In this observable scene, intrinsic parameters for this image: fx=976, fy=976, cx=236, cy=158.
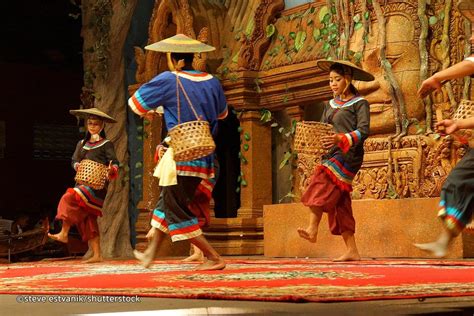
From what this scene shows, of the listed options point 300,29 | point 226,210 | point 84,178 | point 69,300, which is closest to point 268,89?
point 300,29

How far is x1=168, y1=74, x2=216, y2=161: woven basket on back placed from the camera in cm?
584

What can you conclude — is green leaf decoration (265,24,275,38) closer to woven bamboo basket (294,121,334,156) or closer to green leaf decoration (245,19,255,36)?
green leaf decoration (245,19,255,36)

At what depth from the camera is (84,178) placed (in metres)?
8.85

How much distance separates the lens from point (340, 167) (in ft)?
24.0

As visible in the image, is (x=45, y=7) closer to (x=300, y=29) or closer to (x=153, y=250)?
(x=300, y=29)

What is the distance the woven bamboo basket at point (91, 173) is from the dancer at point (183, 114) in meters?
2.65

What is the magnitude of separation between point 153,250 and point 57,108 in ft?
30.1

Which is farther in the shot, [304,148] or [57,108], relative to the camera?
[57,108]

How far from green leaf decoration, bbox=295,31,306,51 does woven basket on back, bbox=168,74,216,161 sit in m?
4.74

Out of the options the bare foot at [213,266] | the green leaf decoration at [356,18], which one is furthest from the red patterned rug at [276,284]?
the green leaf decoration at [356,18]

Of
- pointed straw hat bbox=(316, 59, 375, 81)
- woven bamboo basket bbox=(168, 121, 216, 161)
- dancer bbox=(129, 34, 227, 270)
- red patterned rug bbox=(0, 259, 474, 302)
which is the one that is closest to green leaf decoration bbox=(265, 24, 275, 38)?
pointed straw hat bbox=(316, 59, 375, 81)

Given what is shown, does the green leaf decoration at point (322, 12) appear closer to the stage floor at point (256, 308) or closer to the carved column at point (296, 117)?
the carved column at point (296, 117)

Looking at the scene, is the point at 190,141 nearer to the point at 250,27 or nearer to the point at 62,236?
the point at 62,236

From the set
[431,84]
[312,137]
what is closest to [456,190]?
[431,84]
